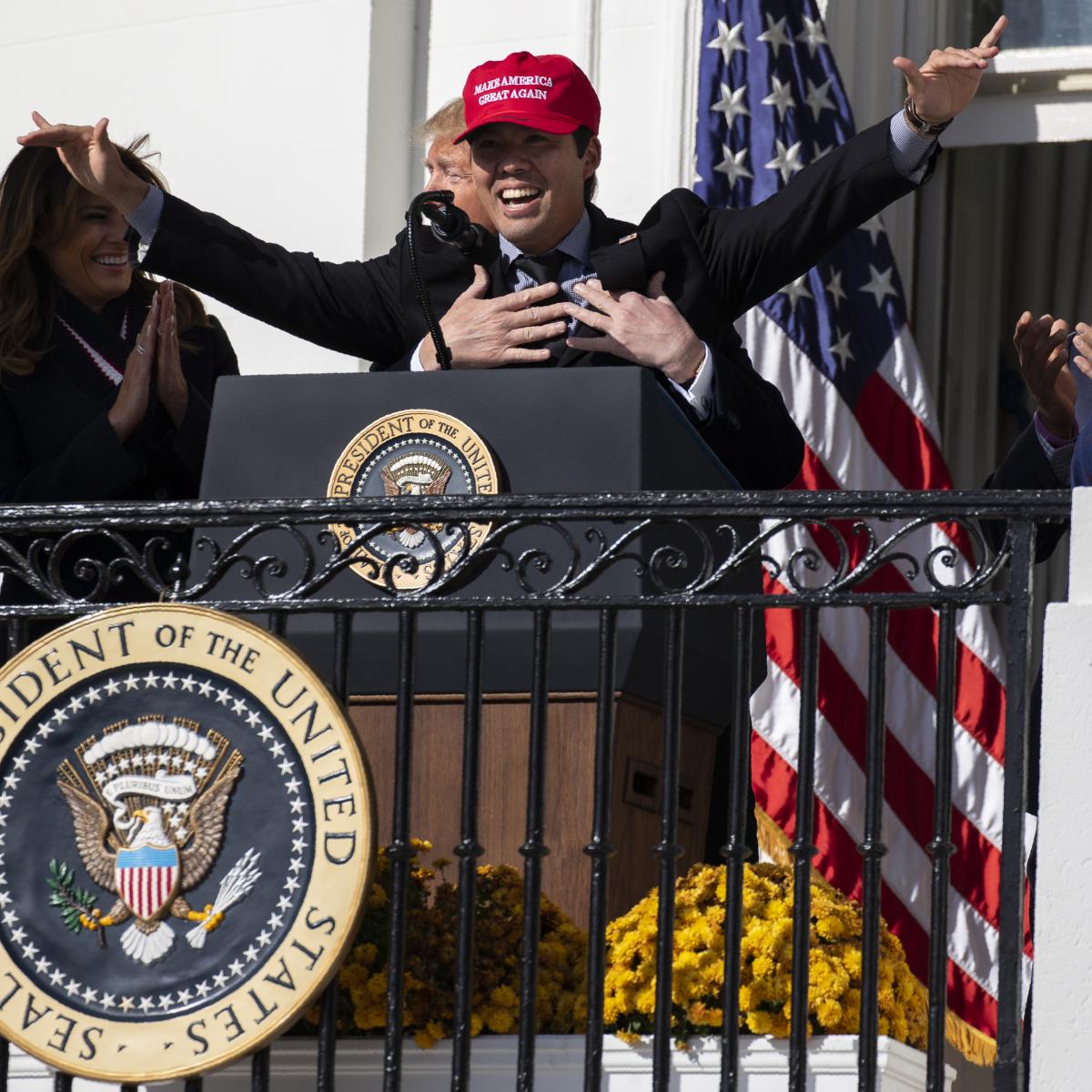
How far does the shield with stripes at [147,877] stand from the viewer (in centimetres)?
424

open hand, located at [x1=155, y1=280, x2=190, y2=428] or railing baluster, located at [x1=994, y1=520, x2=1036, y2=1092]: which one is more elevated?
open hand, located at [x1=155, y1=280, x2=190, y2=428]

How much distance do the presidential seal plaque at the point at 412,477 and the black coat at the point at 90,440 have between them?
0.69 meters

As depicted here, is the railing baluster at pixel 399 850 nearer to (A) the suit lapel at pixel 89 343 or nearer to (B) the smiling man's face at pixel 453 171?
(A) the suit lapel at pixel 89 343

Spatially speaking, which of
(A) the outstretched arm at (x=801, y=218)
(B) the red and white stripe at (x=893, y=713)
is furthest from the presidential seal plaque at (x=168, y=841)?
(B) the red and white stripe at (x=893, y=713)

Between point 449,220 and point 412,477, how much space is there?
607 millimetres

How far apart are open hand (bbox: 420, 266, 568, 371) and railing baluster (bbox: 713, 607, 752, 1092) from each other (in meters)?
0.73

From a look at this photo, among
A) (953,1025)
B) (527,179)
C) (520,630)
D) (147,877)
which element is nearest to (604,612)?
(520,630)

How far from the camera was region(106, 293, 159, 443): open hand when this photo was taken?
16.7 feet

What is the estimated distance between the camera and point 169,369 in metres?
5.18

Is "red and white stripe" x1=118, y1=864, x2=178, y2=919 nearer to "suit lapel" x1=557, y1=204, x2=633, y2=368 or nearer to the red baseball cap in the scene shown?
"suit lapel" x1=557, y1=204, x2=633, y2=368

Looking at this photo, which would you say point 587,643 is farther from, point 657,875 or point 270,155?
point 270,155

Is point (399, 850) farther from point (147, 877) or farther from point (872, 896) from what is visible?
point (872, 896)

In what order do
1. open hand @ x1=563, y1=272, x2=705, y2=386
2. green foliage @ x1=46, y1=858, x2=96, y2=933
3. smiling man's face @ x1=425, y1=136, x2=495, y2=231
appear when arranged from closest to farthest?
1. green foliage @ x1=46, y1=858, x2=96, y2=933
2. open hand @ x1=563, y1=272, x2=705, y2=386
3. smiling man's face @ x1=425, y1=136, x2=495, y2=231

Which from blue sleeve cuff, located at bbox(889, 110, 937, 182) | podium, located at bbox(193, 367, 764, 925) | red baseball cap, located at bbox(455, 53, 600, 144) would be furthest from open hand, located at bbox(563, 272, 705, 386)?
blue sleeve cuff, located at bbox(889, 110, 937, 182)
